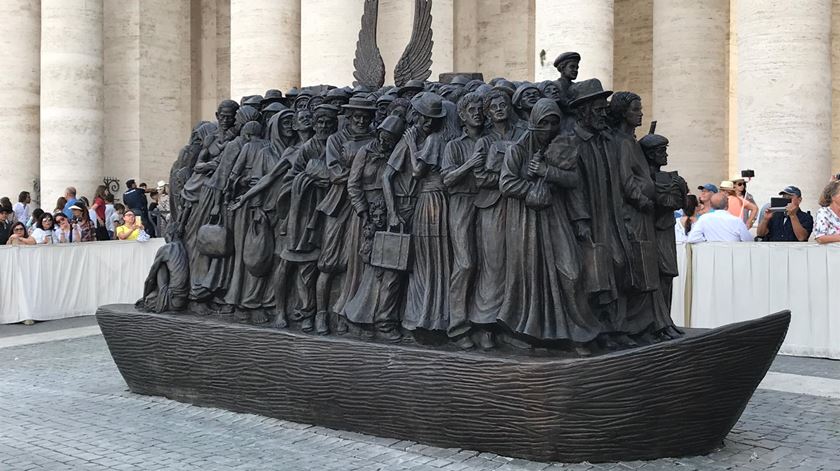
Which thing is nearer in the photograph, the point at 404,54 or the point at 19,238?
the point at 404,54

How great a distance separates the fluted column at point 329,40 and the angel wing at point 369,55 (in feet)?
27.7

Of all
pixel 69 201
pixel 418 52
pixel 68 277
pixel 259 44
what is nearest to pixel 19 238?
pixel 68 277

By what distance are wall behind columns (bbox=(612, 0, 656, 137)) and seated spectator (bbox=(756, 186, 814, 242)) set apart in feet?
36.9

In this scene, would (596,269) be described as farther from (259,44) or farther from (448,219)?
(259,44)

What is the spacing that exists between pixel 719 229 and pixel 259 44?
1034cm

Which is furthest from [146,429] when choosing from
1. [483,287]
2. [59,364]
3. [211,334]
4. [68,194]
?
[68,194]

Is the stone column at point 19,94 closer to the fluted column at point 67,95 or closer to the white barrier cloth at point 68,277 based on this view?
the fluted column at point 67,95

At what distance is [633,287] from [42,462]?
415 centimetres

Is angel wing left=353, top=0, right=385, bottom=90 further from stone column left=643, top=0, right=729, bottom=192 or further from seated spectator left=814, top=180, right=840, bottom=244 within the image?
stone column left=643, top=0, right=729, bottom=192

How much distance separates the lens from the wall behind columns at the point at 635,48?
Answer: 22297 millimetres

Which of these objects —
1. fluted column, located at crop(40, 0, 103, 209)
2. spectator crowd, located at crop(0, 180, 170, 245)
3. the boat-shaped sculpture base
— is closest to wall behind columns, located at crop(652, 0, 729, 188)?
spectator crowd, located at crop(0, 180, 170, 245)

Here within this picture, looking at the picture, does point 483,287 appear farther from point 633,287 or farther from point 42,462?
point 42,462

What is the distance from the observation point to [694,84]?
58.4ft

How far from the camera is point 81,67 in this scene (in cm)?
2109
